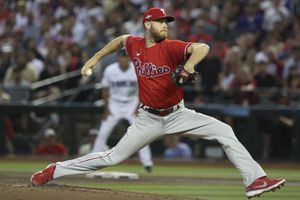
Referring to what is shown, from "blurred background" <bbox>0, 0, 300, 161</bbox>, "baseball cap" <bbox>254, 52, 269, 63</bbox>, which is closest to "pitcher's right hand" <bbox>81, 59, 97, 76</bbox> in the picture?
"blurred background" <bbox>0, 0, 300, 161</bbox>

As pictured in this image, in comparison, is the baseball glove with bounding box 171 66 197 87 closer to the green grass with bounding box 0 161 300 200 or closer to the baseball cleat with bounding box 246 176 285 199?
the baseball cleat with bounding box 246 176 285 199

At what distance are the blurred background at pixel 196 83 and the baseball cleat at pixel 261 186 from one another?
772 cm

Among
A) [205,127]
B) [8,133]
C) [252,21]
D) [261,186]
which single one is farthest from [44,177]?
[252,21]

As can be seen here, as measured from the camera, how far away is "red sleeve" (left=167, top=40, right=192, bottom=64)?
794 centimetres

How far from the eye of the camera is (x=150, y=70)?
8.15 metres

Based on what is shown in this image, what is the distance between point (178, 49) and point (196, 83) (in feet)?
29.9

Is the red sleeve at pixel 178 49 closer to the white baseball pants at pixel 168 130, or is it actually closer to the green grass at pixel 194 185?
the white baseball pants at pixel 168 130

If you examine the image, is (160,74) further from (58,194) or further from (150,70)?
(58,194)

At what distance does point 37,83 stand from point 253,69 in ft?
14.9

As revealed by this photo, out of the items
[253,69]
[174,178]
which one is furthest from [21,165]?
[253,69]

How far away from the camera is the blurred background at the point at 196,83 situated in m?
16.0

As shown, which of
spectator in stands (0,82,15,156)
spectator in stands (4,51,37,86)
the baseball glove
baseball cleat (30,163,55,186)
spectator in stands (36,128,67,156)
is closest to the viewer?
the baseball glove

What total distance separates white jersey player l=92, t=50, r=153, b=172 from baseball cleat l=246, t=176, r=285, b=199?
18.0 ft

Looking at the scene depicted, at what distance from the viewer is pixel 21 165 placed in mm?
14992
